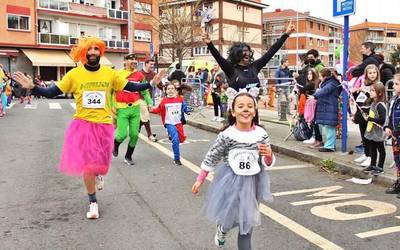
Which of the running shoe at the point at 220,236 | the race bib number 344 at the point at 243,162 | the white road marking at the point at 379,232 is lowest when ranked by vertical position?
the white road marking at the point at 379,232

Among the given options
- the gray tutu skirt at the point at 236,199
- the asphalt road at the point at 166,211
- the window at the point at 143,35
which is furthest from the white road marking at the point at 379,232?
the window at the point at 143,35

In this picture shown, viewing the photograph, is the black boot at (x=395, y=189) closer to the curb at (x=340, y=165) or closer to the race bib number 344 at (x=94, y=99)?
the curb at (x=340, y=165)

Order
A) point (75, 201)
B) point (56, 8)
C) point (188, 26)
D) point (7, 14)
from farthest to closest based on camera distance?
point (56, 8) → point (7, 14) → point (188, 26) → point (75, 201)

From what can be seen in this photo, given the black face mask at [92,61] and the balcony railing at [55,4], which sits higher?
the balcony railing at [55,4]

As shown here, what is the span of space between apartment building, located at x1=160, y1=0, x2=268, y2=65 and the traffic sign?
54854 mm

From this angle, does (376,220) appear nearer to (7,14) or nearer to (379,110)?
(379,110)

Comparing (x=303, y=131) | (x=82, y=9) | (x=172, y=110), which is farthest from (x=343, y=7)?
(x=82, y=9)

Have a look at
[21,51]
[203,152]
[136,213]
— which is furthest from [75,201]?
[21,51]

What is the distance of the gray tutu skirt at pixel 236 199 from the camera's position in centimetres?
388

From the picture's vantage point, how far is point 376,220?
17.4 ft

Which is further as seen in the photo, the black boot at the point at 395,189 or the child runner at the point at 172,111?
the child runner at the point at 172,111

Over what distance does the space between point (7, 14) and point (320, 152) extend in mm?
41733

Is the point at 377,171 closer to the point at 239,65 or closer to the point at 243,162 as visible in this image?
the point at 239,65

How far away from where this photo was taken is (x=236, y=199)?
155 inches
